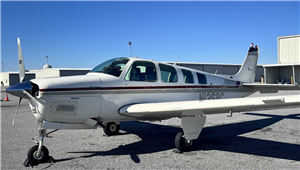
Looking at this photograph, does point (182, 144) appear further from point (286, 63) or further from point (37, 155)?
point (286, 63)

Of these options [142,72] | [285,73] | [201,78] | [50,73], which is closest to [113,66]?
[142,72]

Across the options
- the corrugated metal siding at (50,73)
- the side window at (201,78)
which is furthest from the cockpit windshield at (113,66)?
the corrugated metal siding at (50,73)

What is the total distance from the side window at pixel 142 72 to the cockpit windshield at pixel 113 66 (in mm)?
224

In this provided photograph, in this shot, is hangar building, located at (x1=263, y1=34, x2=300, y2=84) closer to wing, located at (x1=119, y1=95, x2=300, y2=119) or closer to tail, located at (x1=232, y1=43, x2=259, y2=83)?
tail, located at (x1=232, y1=43, x2=259, y2=83)

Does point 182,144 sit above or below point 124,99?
below

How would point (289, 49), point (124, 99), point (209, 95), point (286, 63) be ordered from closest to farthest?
point (124, 99) < point (209, 95) < point (286, 63) < point (289, 49)

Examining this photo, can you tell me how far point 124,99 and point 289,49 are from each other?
125 feet

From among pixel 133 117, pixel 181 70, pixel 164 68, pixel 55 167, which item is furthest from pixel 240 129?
pixel 55 167

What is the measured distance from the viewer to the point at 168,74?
21.4 feet

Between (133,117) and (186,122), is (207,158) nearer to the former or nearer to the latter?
(186,122)

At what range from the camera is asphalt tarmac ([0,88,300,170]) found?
4.71 meters

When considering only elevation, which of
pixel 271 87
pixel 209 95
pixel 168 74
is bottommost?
pixel 209 95

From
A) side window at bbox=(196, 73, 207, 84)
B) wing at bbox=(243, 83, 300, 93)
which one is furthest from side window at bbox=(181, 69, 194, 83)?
wing at bbox=(243, 83, 300, 93)

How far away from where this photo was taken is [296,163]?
462 centimetres
